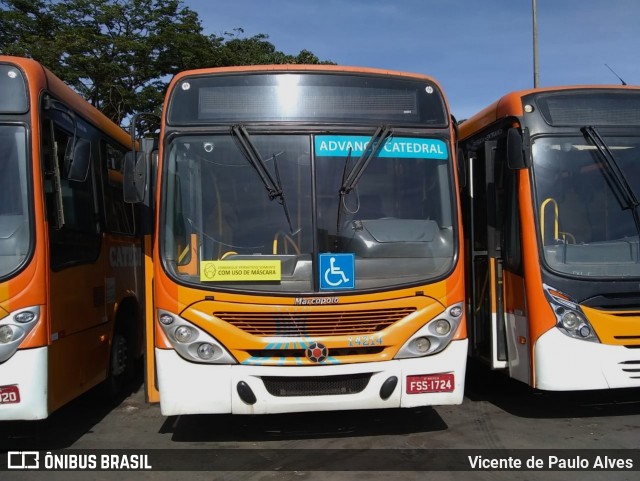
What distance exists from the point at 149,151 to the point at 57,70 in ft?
41.5

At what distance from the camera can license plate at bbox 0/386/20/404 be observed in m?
4.48

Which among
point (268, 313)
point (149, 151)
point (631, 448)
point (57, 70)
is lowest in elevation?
point (631, 448)

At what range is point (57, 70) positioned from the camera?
16000 millimetres

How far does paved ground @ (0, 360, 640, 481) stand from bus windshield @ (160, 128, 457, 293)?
1419 mm

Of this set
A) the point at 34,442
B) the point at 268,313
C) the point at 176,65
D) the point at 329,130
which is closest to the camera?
the point at 268,313

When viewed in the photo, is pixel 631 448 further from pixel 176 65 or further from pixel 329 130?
pixel 176 65

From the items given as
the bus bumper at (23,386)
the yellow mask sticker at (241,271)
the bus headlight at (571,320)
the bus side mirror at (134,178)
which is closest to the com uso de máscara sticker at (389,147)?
the yellow mask sticker at (241,271)

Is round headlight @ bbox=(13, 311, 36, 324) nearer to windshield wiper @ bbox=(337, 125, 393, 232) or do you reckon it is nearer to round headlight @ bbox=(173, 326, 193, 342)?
round headlight @ bbox=(173, 326, 193, 342)

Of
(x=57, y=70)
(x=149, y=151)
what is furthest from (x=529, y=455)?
(x=57, y=70)

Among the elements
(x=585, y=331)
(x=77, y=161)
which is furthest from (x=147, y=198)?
(x=585, y=331)

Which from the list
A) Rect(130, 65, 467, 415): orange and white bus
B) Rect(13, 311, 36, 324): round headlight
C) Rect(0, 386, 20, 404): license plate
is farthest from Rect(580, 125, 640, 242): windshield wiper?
Rect(0, 386, 20, 404): license plate

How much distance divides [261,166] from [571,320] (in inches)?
121

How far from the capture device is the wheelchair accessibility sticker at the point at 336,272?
4.75 m

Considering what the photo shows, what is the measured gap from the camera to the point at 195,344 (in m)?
4.68
